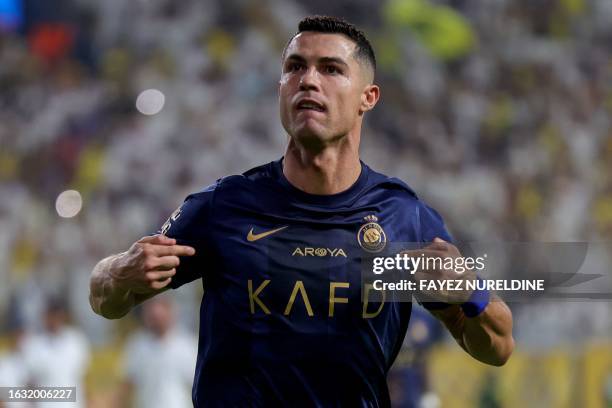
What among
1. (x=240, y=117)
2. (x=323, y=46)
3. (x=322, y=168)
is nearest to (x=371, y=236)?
(x=322, y=168)

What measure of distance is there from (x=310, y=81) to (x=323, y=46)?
193 mm

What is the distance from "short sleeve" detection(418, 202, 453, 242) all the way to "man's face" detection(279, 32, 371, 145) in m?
0.48

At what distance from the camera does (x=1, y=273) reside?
12.4m

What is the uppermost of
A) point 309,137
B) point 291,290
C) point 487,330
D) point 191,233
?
point 309,137

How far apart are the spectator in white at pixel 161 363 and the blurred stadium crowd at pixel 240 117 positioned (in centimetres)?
107

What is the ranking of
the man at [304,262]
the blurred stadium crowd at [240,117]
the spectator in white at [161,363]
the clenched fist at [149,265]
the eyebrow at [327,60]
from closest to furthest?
1. the clenched fist at [149,265]
2. the man at [304,262]
3. the eyebrow at [327,60]
4. the spectator in white at [161,363]
5. the blurred stadium crowd at [240,117]

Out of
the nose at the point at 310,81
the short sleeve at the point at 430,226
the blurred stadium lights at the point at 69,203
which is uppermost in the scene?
the blurred stadium lights at the point at 69,203

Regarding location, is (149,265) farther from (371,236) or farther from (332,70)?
(332,70)

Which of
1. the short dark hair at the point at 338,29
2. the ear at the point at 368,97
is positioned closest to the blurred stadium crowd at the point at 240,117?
the ear at the point at 368,97

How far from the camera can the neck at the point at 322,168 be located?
4.22 metres

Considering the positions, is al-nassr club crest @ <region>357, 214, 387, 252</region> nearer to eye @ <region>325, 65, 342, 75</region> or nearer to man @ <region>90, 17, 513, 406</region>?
man @ <region>90, 17, 513, 406</region>

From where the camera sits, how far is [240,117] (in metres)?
13.1

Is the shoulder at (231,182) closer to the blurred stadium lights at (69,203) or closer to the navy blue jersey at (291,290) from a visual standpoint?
the navy blue jersey at (291,290)

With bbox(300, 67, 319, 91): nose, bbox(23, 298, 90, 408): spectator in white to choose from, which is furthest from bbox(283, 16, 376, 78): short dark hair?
bbox(23, 298, 90, 408): spectator in white
